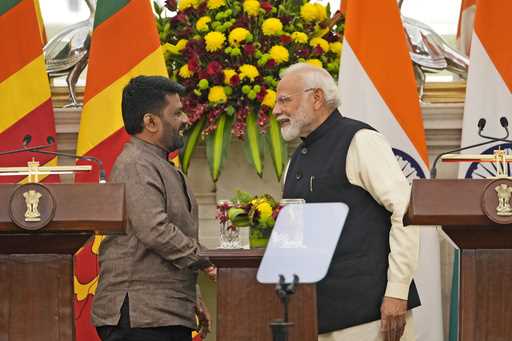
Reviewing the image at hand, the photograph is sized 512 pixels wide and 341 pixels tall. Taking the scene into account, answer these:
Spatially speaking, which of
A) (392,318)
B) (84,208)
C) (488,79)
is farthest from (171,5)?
(84,208)

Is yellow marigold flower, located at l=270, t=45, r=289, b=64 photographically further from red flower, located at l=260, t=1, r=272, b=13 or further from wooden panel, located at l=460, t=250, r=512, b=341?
wooden panel, located at l=460, t=250, r=512, b=341

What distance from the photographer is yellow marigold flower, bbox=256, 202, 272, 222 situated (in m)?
4.30

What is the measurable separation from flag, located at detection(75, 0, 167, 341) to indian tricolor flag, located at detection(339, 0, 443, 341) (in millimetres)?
863

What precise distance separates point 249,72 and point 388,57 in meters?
0.71

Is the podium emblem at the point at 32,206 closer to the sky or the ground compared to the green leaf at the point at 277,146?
closer to the ground

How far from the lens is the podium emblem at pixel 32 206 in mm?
3393

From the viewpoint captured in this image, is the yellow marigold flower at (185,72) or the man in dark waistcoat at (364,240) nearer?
the man in dark waistcoat at (364,240)

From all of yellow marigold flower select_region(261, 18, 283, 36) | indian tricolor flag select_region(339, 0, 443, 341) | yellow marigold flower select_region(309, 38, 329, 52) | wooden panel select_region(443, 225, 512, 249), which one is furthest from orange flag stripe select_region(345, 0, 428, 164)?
wooden panel select_region(443, 225, 512, 249)

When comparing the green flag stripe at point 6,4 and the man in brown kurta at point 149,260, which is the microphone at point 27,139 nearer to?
the green flag stripe at point 6,4

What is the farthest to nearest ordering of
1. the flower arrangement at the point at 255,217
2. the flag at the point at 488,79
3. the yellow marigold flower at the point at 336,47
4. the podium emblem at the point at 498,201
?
the yellow marigold flower at the point at 336,47 → the flag at the point at 488,79 → the flower arrangement at the point at 255,217 → the podium emblem at the point at 498,201

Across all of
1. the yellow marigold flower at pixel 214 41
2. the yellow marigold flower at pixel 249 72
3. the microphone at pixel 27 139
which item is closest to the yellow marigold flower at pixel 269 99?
the yellow marigold flower at pixel 249 72

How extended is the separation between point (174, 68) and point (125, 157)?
1611 millimetres

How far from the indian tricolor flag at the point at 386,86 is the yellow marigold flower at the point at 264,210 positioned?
4.30 ft

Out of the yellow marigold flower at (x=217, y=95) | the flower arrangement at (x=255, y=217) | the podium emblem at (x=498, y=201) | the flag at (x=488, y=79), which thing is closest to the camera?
the podium emblem at (x=498, y=201)
